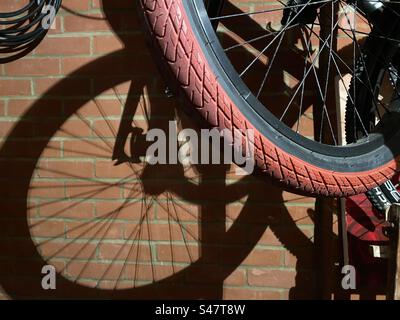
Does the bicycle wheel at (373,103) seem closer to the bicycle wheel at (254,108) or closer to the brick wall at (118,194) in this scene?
the bicycle wheel at (254,108)

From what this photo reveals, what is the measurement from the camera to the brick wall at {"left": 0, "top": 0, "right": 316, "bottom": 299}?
173 cm

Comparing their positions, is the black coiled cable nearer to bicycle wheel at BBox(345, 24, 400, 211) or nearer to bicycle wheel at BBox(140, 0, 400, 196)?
bicycle wheel at BBox(140, 0, 400, 196)

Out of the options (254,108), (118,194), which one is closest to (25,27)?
(118,194)

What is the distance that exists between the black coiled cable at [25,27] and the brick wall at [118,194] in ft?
0.11

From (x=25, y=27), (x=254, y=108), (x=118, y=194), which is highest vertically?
(x=25, y=27)

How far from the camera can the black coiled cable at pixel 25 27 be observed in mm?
1711

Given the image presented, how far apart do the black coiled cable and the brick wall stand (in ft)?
0.11

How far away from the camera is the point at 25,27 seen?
172 centimetres

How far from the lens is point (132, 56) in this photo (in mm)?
1720

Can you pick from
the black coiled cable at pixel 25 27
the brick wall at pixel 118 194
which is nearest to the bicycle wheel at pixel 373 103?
the brick wall at pixel 118 194

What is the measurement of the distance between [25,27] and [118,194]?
69 cm

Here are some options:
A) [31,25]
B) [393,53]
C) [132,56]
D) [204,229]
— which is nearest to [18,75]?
[31,25]

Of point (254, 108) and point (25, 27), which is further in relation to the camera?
point (25, 27)

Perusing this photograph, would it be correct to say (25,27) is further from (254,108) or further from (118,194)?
(254,108)
